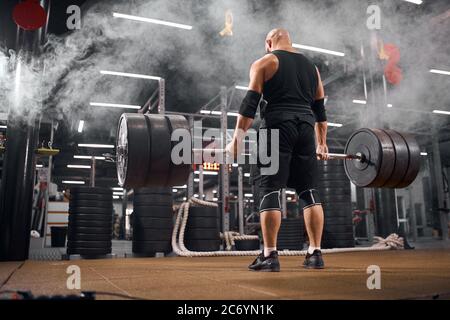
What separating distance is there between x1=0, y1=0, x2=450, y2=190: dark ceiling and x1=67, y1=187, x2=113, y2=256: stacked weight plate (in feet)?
4.63

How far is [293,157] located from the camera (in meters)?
2.33

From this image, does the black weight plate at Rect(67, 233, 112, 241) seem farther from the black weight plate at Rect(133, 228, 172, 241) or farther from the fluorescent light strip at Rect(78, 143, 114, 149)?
the fluorescent light strip at Rect(78, 143, 114, 149)

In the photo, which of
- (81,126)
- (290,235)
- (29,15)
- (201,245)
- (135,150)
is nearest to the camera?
(135,150)

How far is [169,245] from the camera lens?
4.17m

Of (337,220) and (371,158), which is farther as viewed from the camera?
(337,220)

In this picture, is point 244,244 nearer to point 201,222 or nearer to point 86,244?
point 201,222

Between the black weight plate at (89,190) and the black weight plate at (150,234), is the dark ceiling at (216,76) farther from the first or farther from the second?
the black weight plate at (150,234)

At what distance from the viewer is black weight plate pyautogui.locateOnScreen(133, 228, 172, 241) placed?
409 cm

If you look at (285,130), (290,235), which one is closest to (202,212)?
(290,235)

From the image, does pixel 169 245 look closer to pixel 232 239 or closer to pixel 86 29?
pixel 232 239

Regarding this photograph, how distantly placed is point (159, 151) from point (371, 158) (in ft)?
4.50

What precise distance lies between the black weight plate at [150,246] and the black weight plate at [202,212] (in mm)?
426
